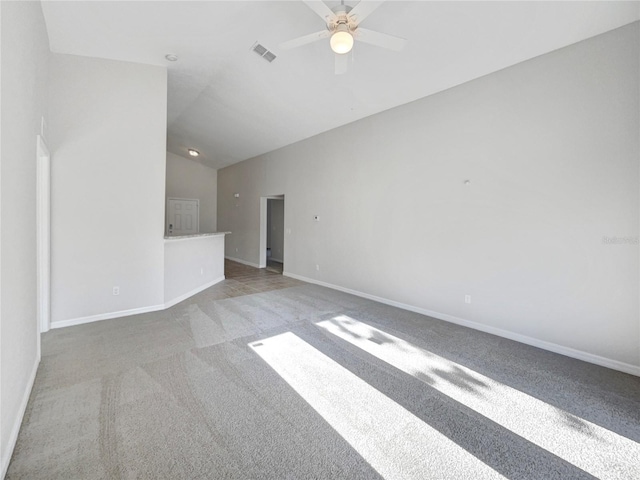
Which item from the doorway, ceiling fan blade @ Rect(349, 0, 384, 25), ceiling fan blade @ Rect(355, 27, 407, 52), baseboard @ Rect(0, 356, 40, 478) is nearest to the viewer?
baseboard @ Rect(0, 356, 40, 478)

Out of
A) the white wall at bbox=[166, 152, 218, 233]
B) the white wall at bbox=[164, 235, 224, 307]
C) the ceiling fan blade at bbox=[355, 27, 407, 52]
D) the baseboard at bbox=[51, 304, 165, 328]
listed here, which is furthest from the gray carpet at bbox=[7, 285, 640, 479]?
the white wall at bbox=[166, 152, 218, 233]

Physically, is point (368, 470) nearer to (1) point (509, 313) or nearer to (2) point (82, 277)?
(1) point (509, 313)

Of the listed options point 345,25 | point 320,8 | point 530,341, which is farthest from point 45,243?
point 530,341

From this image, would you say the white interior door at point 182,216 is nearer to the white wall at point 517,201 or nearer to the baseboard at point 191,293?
the baseboard at point 191,293

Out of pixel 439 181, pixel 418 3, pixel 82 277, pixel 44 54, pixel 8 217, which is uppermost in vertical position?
pixel 418 3

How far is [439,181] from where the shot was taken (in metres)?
3.95

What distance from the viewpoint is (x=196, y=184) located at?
9.39 metres

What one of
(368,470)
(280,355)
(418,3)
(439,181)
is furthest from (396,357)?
(418,3)

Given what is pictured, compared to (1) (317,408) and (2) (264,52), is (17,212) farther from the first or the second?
(2) (264,52)

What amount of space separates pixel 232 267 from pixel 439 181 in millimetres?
5872

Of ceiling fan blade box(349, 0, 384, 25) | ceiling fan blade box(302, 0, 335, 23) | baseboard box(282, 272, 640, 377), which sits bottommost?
baseboard box(282, 272, 640, 377)

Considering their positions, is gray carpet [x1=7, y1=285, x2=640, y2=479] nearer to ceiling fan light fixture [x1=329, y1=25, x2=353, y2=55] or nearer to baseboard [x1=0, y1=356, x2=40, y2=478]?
baseboard [x1=0, y1=356, x2=40, y2=478]

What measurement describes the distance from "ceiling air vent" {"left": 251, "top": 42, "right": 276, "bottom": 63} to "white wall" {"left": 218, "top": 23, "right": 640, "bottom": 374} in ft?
6.27

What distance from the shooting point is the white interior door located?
29.1ft
